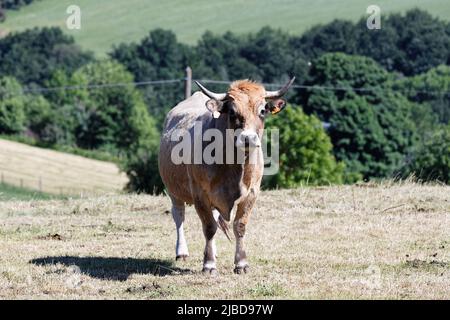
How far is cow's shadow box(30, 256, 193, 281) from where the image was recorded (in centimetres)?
1423

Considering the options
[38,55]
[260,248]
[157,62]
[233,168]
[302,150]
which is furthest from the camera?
[38,55]

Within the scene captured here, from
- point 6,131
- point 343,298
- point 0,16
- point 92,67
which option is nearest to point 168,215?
point 343,298

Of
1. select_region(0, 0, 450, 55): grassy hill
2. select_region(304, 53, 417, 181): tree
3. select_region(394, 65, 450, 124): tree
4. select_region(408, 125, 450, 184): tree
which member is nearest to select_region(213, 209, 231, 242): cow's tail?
select_region(408, 125, 450, 184): tree

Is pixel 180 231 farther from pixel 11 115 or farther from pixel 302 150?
pixel 11 115

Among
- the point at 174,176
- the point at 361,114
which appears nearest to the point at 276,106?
the point at 174,176

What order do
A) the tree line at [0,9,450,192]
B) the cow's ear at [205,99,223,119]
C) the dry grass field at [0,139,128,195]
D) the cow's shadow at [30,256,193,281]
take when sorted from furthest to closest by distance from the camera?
the dry grass field at [0,139,128,195]
the tree line at [0,9,450,192]
the cow's shadow at [30,256,193,281]
the cow's ear at [205,99,223,119]

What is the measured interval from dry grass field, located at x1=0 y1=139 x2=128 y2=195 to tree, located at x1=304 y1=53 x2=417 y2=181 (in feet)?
53.7

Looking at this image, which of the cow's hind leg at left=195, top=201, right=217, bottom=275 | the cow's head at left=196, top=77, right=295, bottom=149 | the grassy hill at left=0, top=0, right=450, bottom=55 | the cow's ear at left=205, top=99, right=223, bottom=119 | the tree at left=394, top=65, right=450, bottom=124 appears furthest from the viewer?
the grassy hill at left=0, top=0, right=450, bottom=55

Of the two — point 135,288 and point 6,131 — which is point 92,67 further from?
point 135,288

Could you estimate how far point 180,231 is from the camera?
15992 millimetres

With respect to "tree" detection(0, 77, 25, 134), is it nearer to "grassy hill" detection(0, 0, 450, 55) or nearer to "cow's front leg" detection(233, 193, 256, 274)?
"grassy hill" detection(0, 0, 450, 55)

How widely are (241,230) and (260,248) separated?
2.11m

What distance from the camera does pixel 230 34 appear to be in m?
154
